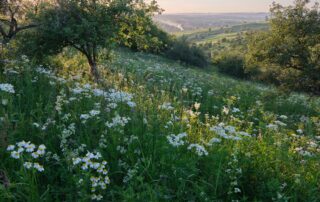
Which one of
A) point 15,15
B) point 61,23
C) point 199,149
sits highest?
point 15,15

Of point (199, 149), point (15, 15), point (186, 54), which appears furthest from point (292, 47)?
point (186, 54)

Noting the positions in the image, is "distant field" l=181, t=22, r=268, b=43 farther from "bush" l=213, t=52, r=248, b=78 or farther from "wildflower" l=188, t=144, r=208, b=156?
"wildflower" l=188, t=144, r=208, b=156

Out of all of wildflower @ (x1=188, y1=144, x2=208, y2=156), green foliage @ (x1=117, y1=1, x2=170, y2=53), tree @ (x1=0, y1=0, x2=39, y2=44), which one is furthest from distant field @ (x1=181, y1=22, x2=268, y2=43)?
wildflower @ (x1=188, y1=144, x2=208, y2=156)

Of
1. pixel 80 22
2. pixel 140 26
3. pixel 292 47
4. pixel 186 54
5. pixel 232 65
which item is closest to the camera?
pixel 80 22

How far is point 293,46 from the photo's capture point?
47.3ft

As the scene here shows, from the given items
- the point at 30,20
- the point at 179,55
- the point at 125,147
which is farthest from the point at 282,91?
the point at 179,55

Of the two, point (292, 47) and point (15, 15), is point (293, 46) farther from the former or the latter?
point (15, 15)

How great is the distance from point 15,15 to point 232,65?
139 ft

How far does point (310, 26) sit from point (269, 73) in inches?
107

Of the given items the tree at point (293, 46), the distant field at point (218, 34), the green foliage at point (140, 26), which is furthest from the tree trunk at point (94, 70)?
the distant field at point (218, 34)

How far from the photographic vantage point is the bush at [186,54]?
42.6 meters

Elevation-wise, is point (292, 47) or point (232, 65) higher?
point (292, 47)

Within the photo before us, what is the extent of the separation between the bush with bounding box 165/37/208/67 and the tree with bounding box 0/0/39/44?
33524 mm

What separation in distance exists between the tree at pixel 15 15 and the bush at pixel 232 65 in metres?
40.7
